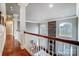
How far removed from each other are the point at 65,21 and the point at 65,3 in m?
0.29

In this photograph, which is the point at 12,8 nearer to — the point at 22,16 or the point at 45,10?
the point at 22,16

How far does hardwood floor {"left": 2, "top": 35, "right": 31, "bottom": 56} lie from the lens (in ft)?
6.23

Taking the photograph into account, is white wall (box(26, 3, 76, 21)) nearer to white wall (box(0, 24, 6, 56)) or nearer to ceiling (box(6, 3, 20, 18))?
ceiling (box(6, 3, 20, 18))

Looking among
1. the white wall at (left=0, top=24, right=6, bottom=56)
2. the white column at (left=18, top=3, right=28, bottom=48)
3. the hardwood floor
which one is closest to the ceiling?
the white column at (left=18, top=3, right=28, bottom=48)

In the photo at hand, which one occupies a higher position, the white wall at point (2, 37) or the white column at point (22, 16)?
the white column at point (22, 16)

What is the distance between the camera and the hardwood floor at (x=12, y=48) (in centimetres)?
190

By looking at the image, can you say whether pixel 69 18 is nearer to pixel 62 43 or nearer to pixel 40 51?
pixel 62 43

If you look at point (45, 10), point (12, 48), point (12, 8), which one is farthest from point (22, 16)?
point (12, 48)

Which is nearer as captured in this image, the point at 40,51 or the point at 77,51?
the point at 77,51

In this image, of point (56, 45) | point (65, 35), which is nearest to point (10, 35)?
point (56, 45)

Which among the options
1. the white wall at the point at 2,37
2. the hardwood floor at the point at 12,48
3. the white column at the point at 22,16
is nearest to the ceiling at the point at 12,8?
the white column at the point at 22,16

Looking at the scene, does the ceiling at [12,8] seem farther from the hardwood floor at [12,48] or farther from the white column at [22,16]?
the hardwood floor at [12,48]

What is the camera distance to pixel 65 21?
1.88 metres

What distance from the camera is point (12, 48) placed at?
1917 millimetres
